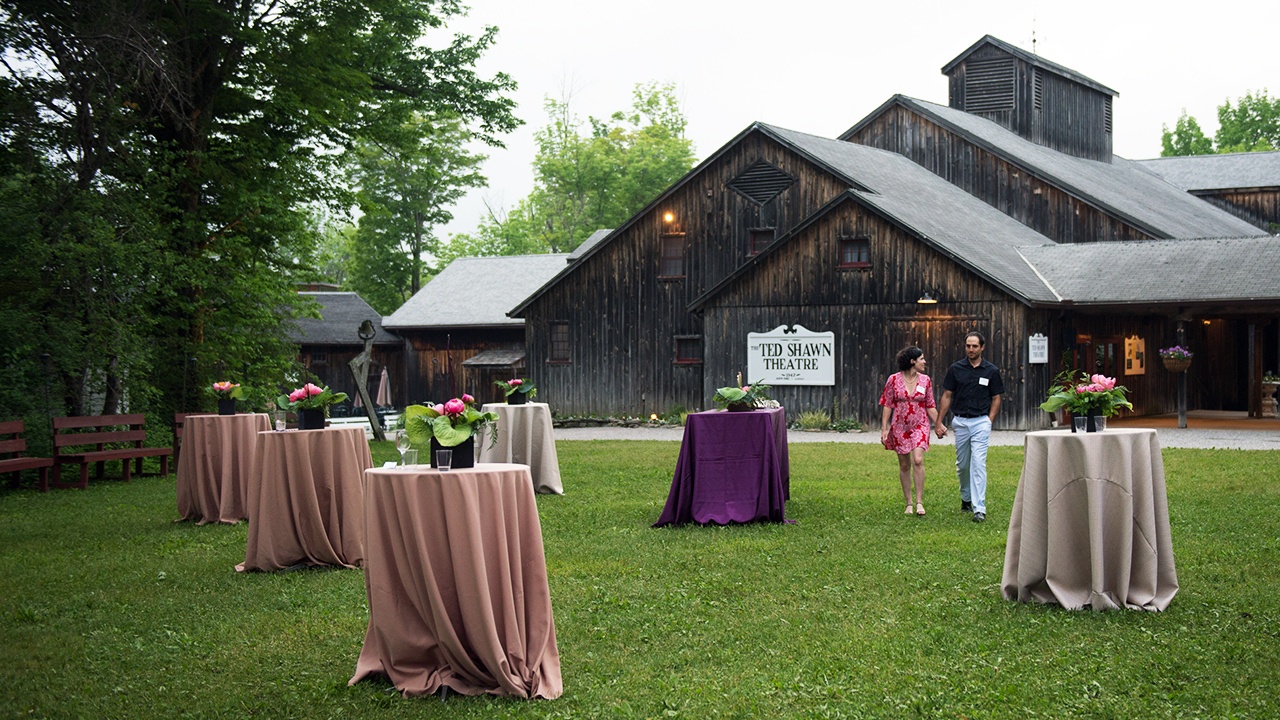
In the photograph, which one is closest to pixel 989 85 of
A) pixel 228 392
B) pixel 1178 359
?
pixel 1178 359

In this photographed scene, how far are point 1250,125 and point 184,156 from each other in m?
71.7

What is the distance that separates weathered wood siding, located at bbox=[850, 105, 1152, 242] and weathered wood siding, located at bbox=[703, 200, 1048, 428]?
7.55 meters

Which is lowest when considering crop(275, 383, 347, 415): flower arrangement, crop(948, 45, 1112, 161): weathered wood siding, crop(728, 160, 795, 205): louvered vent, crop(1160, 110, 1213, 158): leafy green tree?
crop(275, 383, 347, 415): flower arrangement

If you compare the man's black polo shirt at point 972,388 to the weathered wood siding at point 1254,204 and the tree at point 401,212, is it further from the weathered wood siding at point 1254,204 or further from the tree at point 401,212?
the tree at point 401,212

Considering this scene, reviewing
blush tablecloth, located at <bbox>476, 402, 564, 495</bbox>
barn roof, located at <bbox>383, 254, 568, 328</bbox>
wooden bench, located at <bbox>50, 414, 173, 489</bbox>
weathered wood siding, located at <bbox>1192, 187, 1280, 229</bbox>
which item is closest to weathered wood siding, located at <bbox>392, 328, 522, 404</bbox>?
barn roof, located at <bbox>383, 254, 568, 328</bbox>

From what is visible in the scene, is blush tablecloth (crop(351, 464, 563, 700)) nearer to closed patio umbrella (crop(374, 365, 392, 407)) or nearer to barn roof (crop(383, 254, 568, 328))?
closed patio umbrella (crop(374, 365, 392, 407))

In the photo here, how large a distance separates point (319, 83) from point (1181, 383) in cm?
1829

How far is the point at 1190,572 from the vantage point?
28.7 ft

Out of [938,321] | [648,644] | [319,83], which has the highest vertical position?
[319,83]

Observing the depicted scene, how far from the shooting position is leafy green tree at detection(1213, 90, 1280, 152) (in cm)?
7388

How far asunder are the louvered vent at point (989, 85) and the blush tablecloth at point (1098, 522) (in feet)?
109

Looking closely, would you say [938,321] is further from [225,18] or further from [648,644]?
[648,644]

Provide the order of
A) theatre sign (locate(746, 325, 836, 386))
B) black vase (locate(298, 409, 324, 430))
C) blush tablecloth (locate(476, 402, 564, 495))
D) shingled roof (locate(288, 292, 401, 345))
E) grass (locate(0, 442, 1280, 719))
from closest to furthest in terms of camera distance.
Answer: grass (locate(0, 442, 1280, 719)), black vase (locate(298, 409, 324, 430)), blush tablecloth (locate(476, 402, 564, 495)), theatre sign (locate(746, 325, 836, 386)), shingled roof (locate(288, 292, 401, 345))

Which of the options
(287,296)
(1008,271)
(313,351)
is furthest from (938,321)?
(313,351)
